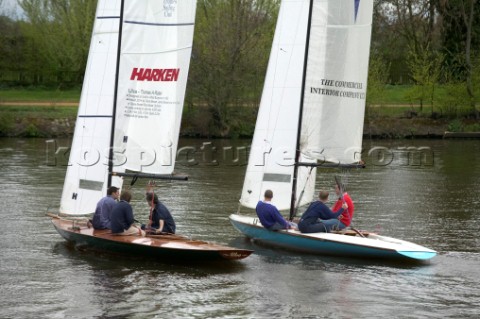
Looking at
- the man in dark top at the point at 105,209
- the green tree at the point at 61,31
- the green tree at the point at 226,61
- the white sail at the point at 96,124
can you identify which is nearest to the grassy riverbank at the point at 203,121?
the green tree at the point at 226,61

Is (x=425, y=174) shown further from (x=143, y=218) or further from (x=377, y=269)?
(x=377, y=269)

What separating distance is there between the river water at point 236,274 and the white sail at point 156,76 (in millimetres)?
2711

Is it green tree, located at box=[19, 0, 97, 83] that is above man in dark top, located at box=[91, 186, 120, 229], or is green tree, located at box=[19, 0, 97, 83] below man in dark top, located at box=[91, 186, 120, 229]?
above

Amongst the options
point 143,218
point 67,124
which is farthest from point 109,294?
point 67,124

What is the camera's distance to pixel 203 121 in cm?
5547

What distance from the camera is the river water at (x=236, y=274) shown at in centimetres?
1492

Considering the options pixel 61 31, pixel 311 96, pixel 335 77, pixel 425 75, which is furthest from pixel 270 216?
pixel 61 31

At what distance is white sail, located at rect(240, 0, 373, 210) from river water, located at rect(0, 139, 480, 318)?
2.03 metres

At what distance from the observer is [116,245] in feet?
60.6

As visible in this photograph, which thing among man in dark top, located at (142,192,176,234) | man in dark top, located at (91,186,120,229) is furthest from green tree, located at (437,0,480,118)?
man in dark top, located at (91,186,120,229)

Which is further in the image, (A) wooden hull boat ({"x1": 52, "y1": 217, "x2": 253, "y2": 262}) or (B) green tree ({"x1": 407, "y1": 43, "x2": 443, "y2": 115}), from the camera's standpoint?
(B) green tree ({"x1": 407, "y1": 43, "x2": 443, "y2": 115})

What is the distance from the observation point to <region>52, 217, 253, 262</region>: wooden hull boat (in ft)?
57.7

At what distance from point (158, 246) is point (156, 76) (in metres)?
4.26

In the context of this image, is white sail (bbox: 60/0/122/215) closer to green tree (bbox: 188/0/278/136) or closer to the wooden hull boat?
the wooden hull boat
